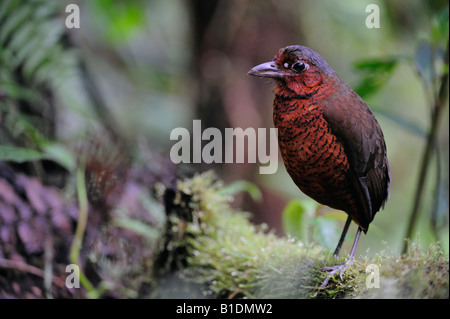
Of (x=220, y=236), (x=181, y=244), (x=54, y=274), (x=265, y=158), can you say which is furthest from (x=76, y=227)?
(x=265, y=158)

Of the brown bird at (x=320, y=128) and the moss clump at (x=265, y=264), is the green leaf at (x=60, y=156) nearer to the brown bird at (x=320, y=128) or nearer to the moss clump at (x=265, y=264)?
the moss clump at (x=265, y=264)

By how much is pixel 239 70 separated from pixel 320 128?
2044mm

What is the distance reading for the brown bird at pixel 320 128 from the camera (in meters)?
1.02

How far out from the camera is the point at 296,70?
1.02 m

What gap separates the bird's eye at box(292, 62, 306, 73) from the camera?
1012 mm

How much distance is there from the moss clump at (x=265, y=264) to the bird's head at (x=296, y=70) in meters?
0.41

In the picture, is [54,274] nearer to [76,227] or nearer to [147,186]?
[76,227]

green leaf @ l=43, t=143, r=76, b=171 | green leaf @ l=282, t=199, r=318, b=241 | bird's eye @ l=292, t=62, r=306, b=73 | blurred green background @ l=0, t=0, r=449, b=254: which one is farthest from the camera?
blurred green background @ l=0, t=0, r=449, b=254

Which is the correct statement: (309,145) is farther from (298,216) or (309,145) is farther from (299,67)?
(298,216)

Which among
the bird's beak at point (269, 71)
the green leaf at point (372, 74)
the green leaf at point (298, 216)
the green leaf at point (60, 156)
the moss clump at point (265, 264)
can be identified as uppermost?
the green leaf at point (372, 74)

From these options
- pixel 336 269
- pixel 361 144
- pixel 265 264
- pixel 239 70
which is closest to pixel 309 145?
pixel 361 144
